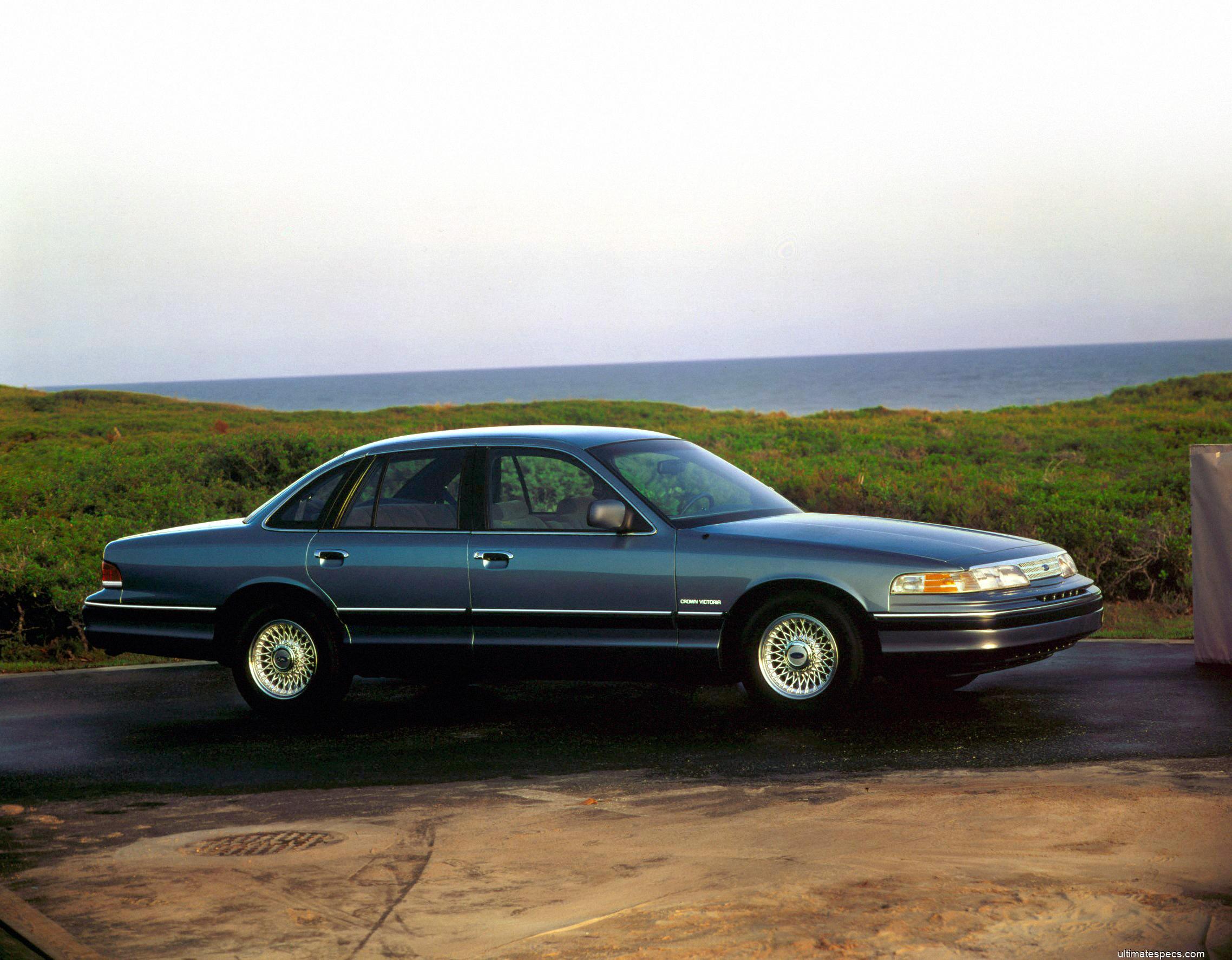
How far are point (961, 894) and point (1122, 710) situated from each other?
3842 millimetres

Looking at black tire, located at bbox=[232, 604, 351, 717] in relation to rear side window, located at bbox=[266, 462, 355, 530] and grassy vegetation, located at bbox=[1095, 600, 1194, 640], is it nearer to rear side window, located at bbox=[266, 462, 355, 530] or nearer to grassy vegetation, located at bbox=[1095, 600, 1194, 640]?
rear side window, located at bbox=[266, 462, 355, 530]

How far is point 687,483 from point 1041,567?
213 centimetres

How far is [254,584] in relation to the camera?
350 inches

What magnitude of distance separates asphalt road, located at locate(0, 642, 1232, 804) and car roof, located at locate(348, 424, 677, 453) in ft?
5.50

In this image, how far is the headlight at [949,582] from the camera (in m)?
7.63

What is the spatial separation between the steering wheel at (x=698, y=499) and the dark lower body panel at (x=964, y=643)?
4.39ft

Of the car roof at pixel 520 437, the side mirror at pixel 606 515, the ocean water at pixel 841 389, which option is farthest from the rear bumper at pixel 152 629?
the ocean water at pixel 841 389

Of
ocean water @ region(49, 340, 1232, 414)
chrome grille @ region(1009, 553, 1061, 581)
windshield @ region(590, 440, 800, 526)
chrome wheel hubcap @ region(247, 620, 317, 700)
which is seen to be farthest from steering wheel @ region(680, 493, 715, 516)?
ocean water @ region(49, 340, 1232, 414)

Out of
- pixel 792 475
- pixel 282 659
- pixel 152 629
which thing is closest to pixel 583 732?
pixel 282 659

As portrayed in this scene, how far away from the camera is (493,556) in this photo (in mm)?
8336

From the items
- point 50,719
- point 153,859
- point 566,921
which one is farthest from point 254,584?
point 566,921

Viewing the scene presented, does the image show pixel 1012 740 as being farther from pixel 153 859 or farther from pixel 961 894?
pixel 153 859

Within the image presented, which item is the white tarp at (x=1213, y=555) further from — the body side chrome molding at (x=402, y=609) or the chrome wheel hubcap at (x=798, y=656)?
the body side chrome molding at (x=402, y=609)

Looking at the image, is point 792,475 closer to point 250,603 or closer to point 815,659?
point 250,603
